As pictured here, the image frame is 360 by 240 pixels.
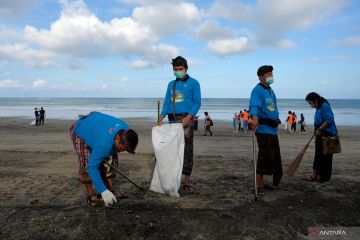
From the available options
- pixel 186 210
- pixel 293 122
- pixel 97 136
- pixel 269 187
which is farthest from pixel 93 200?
pixel 293 122

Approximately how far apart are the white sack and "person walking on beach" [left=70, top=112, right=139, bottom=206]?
683mm

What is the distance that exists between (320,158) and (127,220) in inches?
154

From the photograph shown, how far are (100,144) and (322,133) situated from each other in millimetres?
4301

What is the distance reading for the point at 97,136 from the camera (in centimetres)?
401

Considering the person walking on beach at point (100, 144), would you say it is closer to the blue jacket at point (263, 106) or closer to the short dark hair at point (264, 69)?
the blue jacket at point (263, 106)

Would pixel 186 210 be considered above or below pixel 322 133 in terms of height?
below

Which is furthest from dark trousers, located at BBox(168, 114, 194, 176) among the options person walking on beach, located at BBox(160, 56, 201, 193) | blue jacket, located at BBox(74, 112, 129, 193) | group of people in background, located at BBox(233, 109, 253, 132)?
group of people in background, located at BBox(233, 109, 253, 132)

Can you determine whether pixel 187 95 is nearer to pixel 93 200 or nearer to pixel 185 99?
pixel 185 99

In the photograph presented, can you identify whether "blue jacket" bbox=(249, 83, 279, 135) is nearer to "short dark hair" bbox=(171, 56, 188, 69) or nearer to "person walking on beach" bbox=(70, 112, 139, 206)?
"short dark hair" bbox=(171, 56, 188, 69)

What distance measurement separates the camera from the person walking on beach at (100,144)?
152 inches

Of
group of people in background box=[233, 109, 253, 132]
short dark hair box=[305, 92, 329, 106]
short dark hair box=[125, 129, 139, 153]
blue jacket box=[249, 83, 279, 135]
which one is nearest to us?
short dark hair box=[125, 129, 139, 153]

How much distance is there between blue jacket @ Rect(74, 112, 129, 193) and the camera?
385 cm

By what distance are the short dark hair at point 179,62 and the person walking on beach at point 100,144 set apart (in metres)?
1.61

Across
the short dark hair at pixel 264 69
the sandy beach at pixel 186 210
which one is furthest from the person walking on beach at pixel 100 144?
the short dark hair at pixel 264 69
